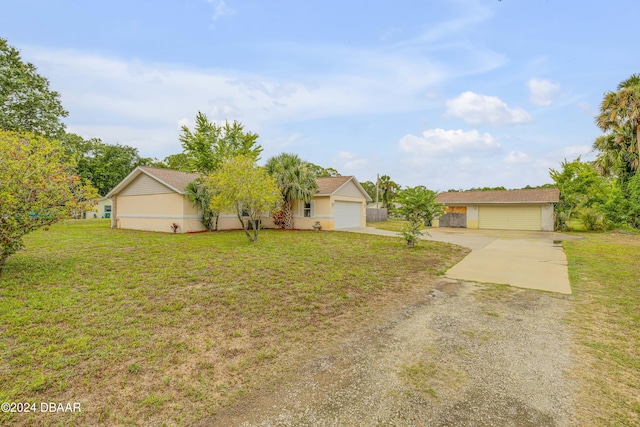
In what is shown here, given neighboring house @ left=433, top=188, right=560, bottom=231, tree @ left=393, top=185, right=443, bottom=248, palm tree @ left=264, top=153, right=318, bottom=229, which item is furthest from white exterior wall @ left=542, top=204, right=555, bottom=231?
palm tree @ left=264, top=153, right=318, bottom=229

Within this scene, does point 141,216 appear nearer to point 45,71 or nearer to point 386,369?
point 45,71

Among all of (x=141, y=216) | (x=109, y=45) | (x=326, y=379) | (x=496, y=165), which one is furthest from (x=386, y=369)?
(x=496, y=165)

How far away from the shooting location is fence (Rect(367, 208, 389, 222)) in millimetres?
30094

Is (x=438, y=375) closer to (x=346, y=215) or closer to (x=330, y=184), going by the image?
(x=330, y=184)

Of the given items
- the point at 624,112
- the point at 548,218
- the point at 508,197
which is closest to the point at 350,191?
the point at 508,197

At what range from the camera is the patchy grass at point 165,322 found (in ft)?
9.18

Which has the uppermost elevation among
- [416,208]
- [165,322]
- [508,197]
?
[508,197]

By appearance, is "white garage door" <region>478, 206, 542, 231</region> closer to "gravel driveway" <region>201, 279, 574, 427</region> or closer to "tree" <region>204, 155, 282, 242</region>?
"tree" <region>204, 155, 282, 242</region>

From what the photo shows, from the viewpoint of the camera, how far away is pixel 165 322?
4.38 metres

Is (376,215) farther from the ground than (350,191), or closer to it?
Answer: closer to it

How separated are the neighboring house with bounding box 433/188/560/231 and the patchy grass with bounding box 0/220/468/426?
720 inches

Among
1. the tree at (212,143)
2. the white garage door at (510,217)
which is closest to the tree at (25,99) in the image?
the tree at (212,143)

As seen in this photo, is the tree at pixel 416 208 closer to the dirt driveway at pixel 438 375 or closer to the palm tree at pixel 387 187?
the dirt driveway at pixel 438 375

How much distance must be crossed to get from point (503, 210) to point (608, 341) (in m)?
22.8
